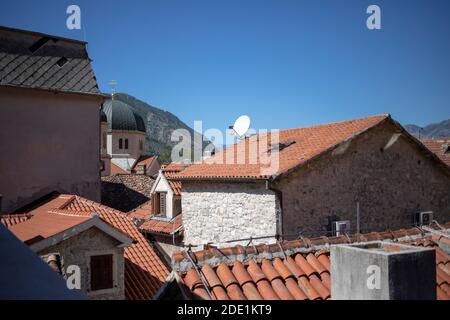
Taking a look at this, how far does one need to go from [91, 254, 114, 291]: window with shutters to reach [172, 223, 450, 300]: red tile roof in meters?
6.22

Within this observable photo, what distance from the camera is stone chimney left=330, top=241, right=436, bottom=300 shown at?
4.07 m

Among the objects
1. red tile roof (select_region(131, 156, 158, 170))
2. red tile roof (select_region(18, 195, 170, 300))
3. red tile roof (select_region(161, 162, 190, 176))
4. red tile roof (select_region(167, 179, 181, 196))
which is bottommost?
red tile roof (select_region(18, 195, 170, 300))

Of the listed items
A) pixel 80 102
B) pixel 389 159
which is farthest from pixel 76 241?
pixel 389 159

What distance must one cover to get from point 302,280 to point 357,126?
36.9 ft

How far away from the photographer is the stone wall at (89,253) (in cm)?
1066

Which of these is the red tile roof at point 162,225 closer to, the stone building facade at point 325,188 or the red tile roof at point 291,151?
the stone building facade at point 325,188

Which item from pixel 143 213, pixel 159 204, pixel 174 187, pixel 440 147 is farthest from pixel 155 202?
pixel 440 147

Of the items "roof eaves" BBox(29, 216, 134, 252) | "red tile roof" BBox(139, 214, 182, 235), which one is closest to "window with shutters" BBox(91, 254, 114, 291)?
"roof eaves" BBox(29, 216, 134, 252)

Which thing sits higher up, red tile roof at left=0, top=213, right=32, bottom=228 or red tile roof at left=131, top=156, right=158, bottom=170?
red tile roof at left=131, top=156, right=158, bottom=170

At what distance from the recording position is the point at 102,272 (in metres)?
11.2

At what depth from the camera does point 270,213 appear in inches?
540

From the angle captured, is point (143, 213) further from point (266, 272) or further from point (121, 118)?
point (121, 118)

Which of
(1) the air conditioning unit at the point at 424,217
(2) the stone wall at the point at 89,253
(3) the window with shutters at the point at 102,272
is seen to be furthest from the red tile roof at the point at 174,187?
(1) the air conditioning unit at the point at 424,217

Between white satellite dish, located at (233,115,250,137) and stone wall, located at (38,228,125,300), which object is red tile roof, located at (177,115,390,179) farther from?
stone wall, located at (38,228,125,300)
